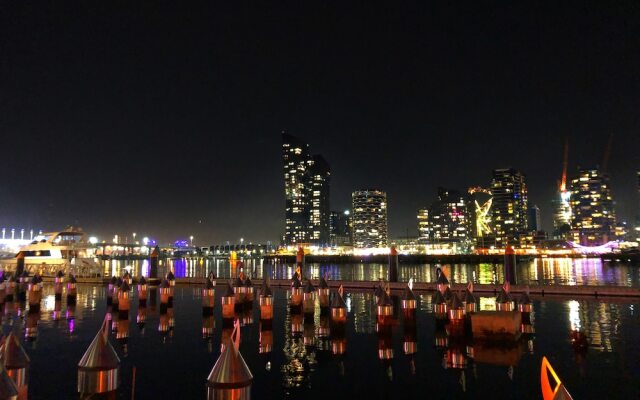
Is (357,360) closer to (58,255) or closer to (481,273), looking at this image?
(58,255)

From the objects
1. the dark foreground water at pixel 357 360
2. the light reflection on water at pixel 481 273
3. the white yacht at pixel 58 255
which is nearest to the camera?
the dark foreground water at pixel 357 360

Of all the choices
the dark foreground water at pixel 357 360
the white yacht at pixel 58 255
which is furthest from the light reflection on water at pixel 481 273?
the dark foreground water at pixel 357 360

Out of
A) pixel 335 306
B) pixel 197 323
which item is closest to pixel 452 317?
pixel 335 306

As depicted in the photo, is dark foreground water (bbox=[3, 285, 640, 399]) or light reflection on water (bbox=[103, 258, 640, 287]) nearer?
dark foreground water (bbox=[3, 285, 640, 399])

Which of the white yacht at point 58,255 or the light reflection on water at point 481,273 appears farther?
the light reflection on water at point 481,273

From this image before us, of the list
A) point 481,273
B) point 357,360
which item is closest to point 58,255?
point 357,360

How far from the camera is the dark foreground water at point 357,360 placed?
14906mm

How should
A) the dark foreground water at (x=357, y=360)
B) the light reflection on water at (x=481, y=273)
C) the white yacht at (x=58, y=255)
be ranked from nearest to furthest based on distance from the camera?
the dark foreground water at (x=357, y=360) → the white yacht at (x=58, y=255) → the light reflection on water at (x=481, y=273)

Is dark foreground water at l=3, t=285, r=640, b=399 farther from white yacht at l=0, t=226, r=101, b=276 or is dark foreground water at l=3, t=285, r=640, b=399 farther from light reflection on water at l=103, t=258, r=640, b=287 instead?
white yacht at l=0, t=226, r=101, b=276

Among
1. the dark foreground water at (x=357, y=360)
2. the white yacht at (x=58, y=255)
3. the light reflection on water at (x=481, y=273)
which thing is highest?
the white yacht at (x=58, y=255)

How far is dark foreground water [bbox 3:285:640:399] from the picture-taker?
48.9ft

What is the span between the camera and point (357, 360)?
18688 mm

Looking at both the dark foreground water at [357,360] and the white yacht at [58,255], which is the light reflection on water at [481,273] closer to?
the white yacht at [58,255]

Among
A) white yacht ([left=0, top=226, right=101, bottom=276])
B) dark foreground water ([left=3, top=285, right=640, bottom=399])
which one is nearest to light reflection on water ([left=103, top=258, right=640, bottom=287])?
white yacht ([left=0, top=226, right=101, bottom=276])
